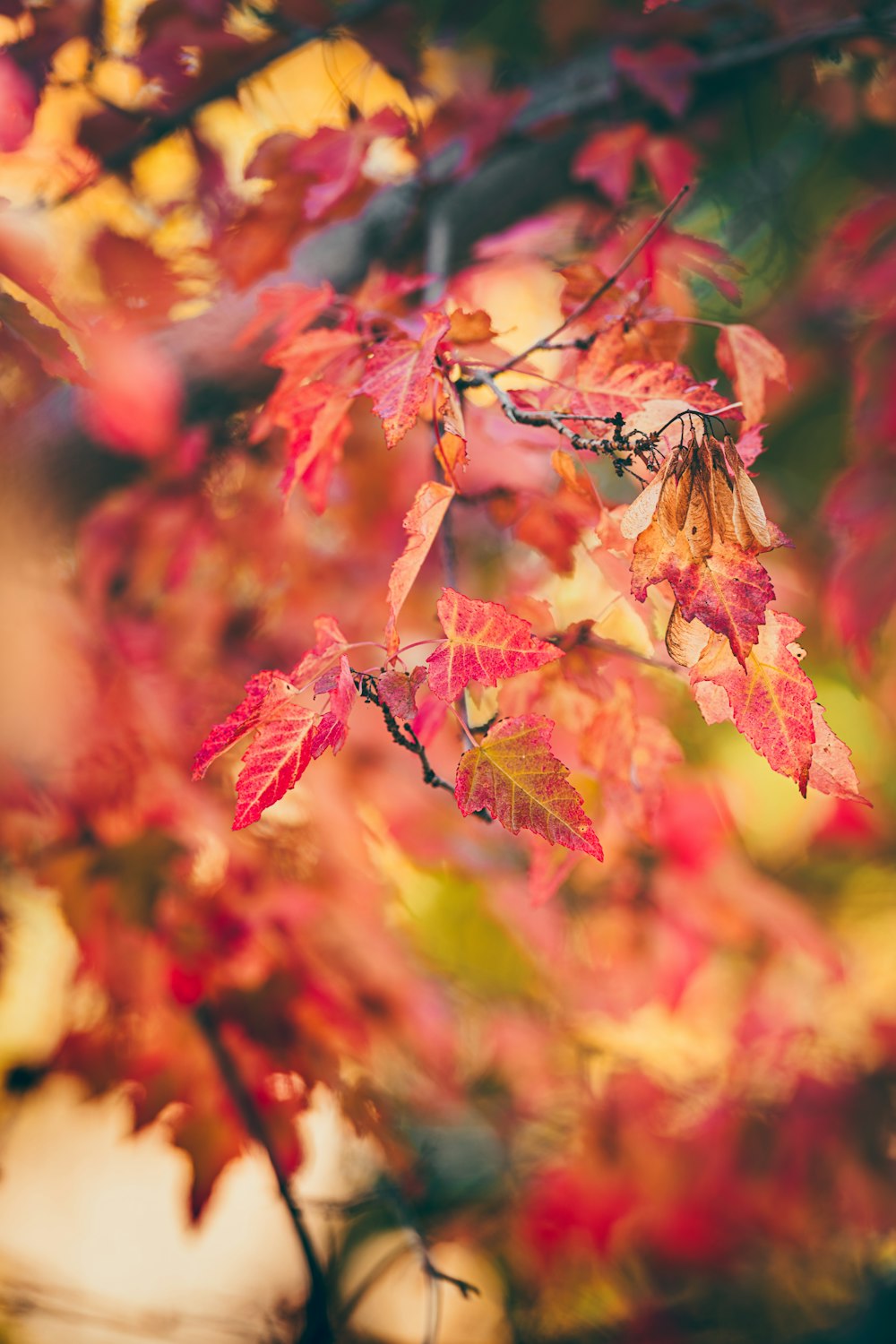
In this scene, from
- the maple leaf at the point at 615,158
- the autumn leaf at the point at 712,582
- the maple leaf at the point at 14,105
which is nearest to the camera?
the autumn leaf at the point at 712,582

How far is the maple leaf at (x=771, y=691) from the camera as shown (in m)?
0.38

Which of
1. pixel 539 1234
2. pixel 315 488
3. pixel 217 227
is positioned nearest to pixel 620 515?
pixel 315 488

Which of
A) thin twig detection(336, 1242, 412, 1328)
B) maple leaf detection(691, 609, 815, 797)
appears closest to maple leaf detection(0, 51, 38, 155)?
maple leaf detection(691, 609, 815, 797)

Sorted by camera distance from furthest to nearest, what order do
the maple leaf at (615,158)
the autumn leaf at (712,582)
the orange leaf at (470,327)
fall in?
the maple leaf at (615,158) → the orange leaf at (470,327) → the autumn leaf at (712,582)

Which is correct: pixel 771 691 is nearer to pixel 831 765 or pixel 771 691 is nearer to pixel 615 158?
pixel 831 765

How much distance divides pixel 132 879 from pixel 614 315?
691 mm

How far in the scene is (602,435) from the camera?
0.44m

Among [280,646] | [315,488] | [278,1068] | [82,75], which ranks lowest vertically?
[278,1068]

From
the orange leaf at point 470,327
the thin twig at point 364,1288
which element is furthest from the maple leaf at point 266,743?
the thin twig at point 364,1288

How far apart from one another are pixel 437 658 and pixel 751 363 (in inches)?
14.5

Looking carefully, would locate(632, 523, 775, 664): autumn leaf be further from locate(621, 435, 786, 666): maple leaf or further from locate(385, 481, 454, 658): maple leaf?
locate(385, 481, 454, 658): maple leaf

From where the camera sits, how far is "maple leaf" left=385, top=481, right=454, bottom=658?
401 mm

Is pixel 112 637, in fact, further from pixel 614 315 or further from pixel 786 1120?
pixel 786 1120

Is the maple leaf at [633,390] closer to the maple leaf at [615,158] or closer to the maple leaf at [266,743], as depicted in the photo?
the maple leaf at [266,743]
